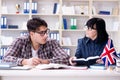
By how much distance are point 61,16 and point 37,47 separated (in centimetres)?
281

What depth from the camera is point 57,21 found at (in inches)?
231

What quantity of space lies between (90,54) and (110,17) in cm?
298

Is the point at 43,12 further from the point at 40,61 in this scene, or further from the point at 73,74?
the point at 73,74

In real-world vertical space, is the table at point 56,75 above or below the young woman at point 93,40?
below

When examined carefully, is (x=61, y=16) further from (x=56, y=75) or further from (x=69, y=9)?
(x=56, y=75)

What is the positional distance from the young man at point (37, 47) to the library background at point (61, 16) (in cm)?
267

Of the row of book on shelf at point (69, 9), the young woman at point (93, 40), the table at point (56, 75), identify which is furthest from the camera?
the row of book on shelf at point (69, 9)

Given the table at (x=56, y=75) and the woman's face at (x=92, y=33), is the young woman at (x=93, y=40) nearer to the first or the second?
the woman's face at (x=92, y=33)

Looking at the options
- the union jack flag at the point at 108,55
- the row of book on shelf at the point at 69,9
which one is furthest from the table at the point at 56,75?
the row of book on shelf at the point at 69,9

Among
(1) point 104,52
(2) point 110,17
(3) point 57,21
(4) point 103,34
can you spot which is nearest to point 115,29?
(2) point 110,17

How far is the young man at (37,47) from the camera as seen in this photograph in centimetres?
271

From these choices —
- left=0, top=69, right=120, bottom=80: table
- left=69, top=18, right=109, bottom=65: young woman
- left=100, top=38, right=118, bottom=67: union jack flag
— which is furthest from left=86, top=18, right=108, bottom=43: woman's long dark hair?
left=0, top=69, right=120, bottom=80: table

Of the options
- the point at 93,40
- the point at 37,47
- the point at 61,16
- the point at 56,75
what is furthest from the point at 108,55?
Result: the point at 61,16

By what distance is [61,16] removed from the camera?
5.56 meters
